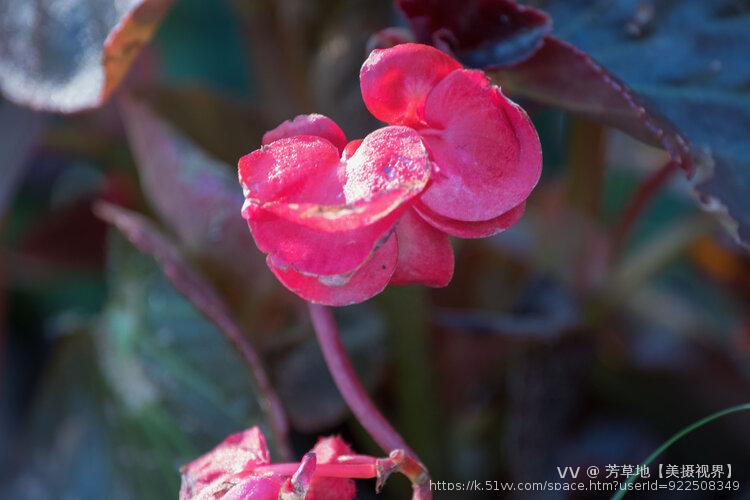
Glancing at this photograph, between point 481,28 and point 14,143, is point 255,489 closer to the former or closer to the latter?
point 481,28

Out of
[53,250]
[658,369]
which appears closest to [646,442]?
[658,369]

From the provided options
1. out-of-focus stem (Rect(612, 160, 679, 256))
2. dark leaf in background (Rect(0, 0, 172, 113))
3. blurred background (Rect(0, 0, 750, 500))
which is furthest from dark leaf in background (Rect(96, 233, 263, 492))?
out-of-focus stem (Rect(612, 160, 679, 256))

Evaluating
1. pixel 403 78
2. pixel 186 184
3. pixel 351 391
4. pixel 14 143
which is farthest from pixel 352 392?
pixel 14 143

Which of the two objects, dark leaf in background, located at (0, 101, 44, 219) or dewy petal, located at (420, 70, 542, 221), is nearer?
dewy petal, located at (420, 70, 542, 221)

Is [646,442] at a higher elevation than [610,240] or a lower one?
lower

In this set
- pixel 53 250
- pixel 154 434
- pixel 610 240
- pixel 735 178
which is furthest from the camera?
pixel 53 250

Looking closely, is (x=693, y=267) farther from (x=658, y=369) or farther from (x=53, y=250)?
(x=53, y=250)

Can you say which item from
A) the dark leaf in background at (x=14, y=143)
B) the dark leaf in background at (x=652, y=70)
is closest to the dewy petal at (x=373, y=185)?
the dark leaf in background at (x=652, y=70)

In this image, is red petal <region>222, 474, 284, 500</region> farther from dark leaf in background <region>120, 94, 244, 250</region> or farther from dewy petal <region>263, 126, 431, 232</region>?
dark leaf in background <region>120, 94, 244, 250</region>

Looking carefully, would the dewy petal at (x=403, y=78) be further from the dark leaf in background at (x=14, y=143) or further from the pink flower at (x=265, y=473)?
the dark leaf in background at (x=14, y=143)
